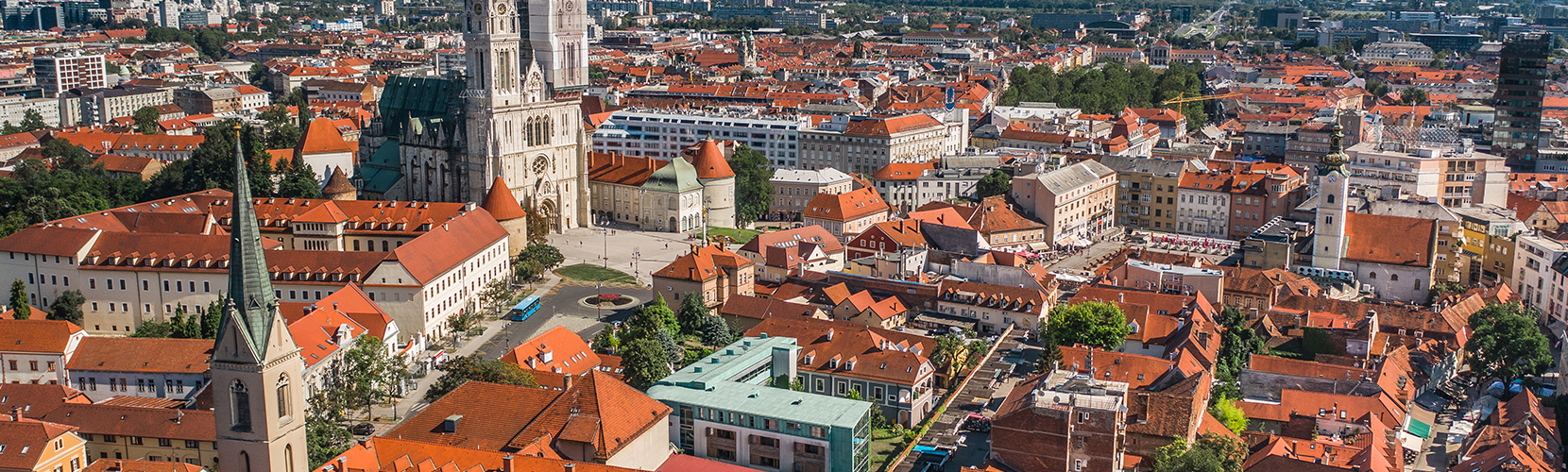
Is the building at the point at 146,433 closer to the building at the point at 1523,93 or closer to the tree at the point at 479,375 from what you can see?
the tree at the point at 479,375

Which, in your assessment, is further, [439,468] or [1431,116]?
[1431,116]

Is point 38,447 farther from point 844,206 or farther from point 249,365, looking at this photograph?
point 844,206

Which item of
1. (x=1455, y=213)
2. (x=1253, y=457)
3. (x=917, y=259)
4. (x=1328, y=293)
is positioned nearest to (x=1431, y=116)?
(x=1455, y=213)

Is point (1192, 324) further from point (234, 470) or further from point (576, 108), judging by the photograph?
point (576, 108)

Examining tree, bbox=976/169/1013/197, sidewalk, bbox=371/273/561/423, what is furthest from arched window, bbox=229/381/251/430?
tree, bbox=976/169/1013/197

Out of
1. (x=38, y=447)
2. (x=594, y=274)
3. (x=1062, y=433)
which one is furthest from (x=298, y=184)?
(x=1062, y=433)

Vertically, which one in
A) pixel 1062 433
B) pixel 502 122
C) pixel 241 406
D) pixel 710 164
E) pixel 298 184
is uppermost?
pixel 502 122
